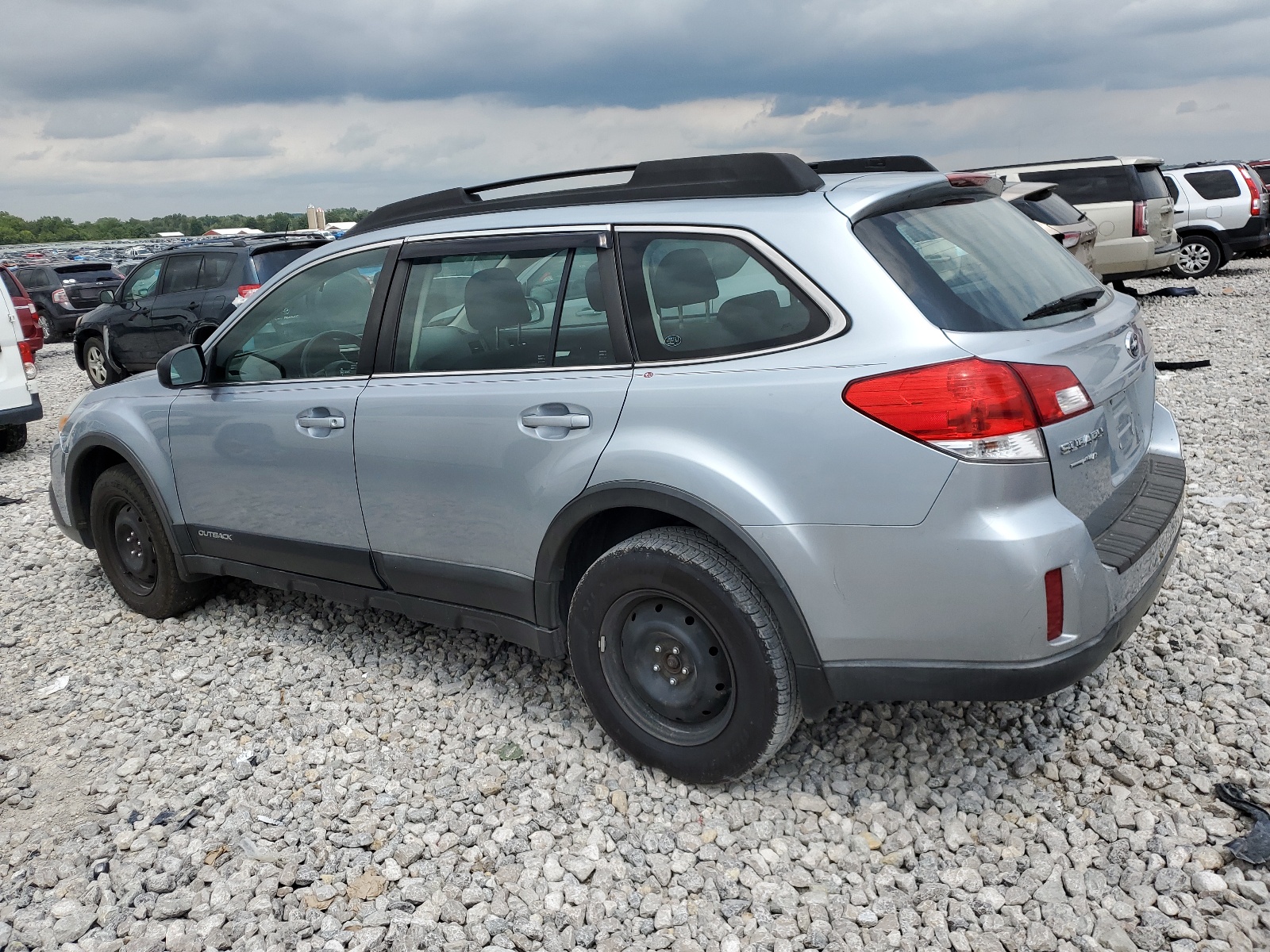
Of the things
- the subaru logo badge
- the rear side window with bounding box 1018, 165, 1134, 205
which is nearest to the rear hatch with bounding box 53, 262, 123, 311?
the rear side window with bounding box 1018, 165, 1134, 205

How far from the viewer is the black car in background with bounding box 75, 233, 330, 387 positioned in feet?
40.4

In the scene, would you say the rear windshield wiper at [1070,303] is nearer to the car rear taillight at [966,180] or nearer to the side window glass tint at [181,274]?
the car rear taillight at [966,180]

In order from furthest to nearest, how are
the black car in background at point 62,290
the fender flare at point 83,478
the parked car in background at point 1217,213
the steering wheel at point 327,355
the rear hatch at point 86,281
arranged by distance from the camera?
1. the rear hatch at point 86,281
2. the black car in background at point 62,290
3. the parked car in background at point 1217,213
4. the fender flare at point 83,478
5. the steering wheel at point 327,355

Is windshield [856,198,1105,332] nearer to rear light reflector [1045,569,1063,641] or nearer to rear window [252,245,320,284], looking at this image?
rear light reflector [1045,569,1063,641]

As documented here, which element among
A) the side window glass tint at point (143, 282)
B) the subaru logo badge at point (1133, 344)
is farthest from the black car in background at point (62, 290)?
the subaru logo badge at point (1133, 344)

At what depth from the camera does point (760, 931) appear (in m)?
2.71

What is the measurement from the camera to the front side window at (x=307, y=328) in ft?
13.1

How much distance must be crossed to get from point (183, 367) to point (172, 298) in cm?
974

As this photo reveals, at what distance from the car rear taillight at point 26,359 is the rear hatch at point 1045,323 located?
8.66 metres

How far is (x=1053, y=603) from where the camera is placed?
2645 millimetres

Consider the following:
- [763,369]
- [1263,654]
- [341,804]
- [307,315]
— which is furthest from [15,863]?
[1263,654]

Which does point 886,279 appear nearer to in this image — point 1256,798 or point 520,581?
point 520,581

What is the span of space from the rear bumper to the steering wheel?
20.7ft

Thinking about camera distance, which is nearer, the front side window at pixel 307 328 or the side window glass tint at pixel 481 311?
the side window glass tint at pixel 481 311
